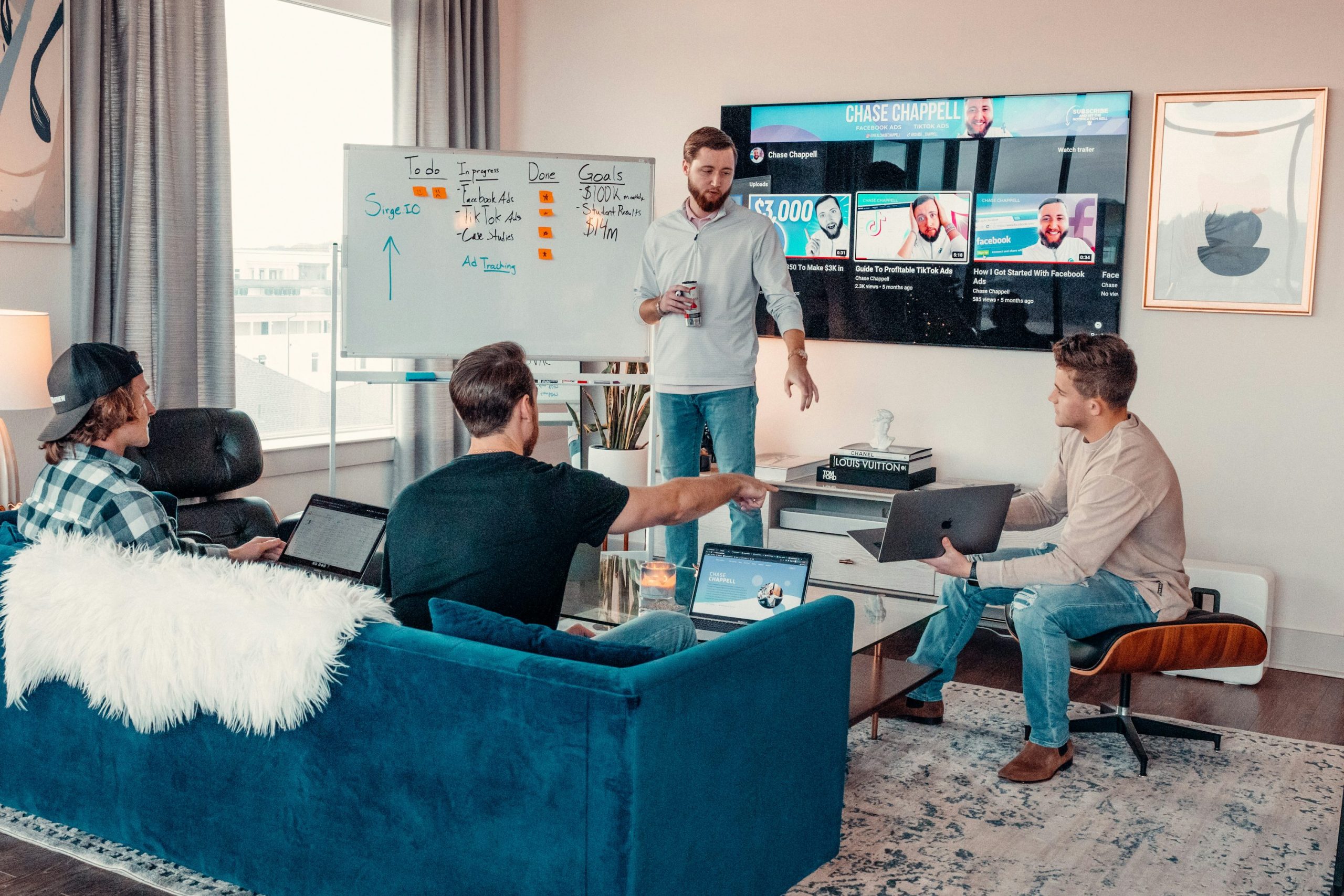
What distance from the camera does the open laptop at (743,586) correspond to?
8.61 feet

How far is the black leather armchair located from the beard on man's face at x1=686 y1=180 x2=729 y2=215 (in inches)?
63.8

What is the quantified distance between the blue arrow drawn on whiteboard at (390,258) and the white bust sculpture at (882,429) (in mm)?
1855

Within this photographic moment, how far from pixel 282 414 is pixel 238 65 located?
1333 mm

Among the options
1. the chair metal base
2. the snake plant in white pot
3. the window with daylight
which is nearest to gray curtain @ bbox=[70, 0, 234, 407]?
the window with daylight

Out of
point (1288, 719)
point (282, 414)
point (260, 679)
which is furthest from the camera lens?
point (282, 414)

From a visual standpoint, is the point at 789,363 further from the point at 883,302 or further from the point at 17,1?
the point at 17,1

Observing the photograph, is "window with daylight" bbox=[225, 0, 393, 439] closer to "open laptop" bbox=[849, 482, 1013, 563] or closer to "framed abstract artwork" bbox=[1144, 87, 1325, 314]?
"open laptop" bbox=[849, 482, 1013, 563]

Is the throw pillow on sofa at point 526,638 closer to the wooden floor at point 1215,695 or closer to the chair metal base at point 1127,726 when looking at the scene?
the chair metal base at point 1127,726

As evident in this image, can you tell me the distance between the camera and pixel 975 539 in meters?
3.09

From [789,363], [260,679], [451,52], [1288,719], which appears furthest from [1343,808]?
[451,52]

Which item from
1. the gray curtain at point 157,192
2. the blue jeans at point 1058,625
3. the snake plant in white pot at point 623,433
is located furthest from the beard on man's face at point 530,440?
the snake plant in white pot at point 623,433

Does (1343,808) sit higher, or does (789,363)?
(789,363)

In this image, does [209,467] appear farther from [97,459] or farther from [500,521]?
[500,521]

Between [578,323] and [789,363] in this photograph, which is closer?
[789,363]
